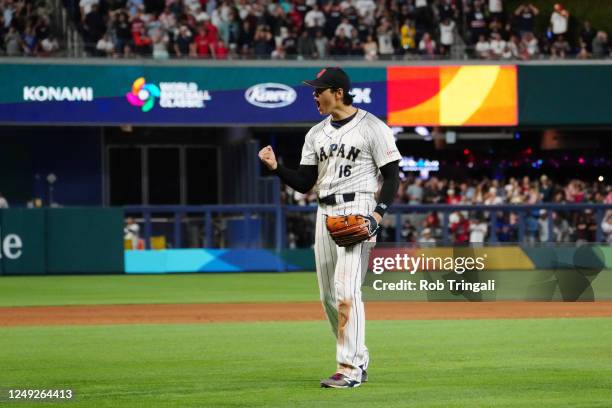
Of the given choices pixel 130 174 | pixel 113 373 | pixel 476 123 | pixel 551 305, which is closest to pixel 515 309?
pixel 551 305

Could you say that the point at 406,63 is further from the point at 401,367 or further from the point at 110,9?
the point at 401,367

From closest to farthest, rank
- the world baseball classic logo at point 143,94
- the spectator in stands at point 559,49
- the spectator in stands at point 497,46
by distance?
the world baseball classic logo at point 143,94 → the spectator in stands at point 497,46 → the spectator in stands at point 559,49

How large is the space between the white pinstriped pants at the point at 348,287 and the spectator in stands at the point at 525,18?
2265 cm

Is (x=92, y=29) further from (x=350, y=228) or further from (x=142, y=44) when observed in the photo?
(x=350, y=228)

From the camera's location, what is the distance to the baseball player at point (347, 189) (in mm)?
7875

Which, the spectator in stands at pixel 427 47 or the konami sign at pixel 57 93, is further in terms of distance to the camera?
the spectator in stands at pixel 427 47

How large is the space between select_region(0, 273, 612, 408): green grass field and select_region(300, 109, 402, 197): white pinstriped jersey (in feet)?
4.47

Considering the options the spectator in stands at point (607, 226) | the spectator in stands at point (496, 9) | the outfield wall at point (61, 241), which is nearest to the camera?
the outfield wall at point (61, 241)

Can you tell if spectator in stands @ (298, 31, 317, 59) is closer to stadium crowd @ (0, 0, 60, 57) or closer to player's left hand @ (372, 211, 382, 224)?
stadium crowd @ (0, 0, 60, 57)

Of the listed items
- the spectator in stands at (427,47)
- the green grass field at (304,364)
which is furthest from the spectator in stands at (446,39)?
the green grass field at (304,364)

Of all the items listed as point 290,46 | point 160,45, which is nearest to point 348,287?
point 160,45

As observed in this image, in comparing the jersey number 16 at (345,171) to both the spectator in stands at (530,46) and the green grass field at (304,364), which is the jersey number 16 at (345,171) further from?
the spectator in stands at (530,46)

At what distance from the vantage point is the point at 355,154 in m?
7.98

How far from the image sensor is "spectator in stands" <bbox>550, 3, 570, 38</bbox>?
29.9 m
